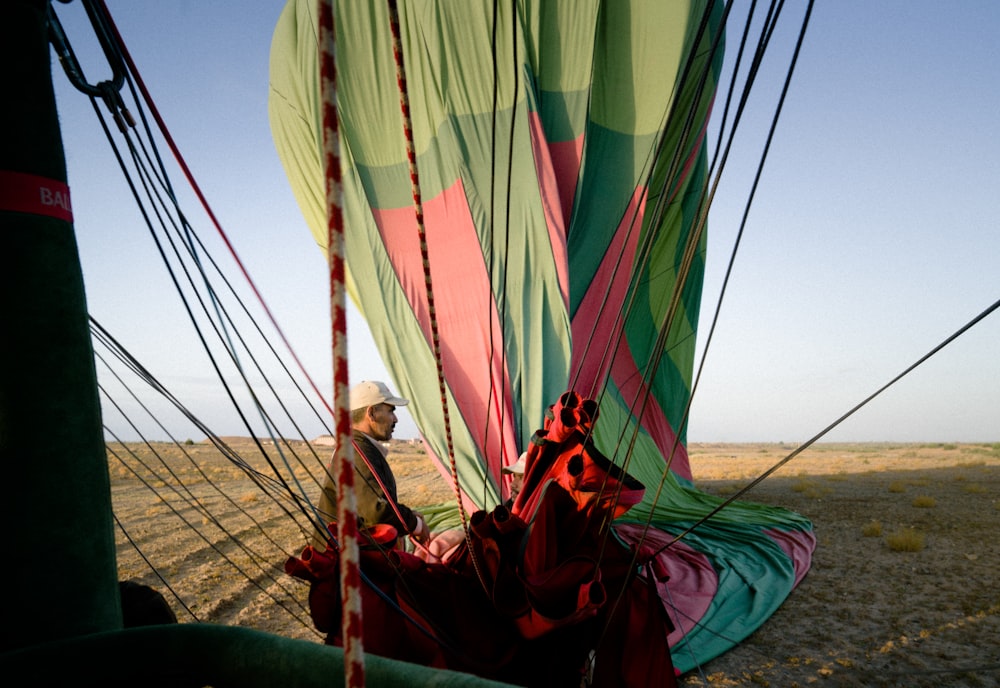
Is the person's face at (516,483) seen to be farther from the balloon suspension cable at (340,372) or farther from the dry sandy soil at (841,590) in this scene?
the balloon suspension cable at (340,372)

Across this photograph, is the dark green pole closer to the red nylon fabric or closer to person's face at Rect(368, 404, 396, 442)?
the red nylon fabric

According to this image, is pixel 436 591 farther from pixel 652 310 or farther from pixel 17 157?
pixel 652 310

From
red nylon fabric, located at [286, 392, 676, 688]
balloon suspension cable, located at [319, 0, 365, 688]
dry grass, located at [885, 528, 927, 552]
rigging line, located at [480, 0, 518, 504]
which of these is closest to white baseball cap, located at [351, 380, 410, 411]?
rigging line, located at [480, 0, 518, 504]

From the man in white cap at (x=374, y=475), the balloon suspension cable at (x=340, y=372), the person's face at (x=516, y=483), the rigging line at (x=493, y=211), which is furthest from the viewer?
the person's face at (x=516, y=483)

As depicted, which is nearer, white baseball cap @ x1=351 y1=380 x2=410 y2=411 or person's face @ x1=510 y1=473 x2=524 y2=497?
person's face @ x1=510 y1=473 x2=524 y2=497

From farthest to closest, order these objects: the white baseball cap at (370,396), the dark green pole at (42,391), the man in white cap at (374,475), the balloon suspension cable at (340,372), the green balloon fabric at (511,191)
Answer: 1. the green balloon fabric at (511,191)
2. the white baseball cap at (370,396)
3. the man in white cap at (374,475)
4. the dark green pole at (42,391)
5. the balloon suspension cable at (340,372)

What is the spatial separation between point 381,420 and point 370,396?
0.15m

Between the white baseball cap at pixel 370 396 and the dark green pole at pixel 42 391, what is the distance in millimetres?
1822

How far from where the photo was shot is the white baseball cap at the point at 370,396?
3.38 meters

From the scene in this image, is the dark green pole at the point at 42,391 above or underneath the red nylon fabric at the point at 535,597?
above

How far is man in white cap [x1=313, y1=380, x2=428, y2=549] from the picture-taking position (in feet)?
9.32

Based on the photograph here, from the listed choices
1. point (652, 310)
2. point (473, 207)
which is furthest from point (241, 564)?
point (652, 310)

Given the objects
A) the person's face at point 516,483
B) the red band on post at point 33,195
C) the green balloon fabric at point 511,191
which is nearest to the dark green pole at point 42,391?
the red band on post at point 33,195

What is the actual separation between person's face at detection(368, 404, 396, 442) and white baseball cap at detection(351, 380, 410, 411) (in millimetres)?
36
